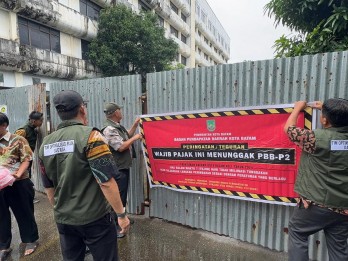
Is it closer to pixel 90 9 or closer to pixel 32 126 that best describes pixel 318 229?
pixel 32 126

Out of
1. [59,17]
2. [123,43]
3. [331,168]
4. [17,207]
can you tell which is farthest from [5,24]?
[331,168]

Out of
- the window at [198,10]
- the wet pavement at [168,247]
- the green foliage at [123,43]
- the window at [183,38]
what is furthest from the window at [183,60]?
the wet pavement at [168,247]

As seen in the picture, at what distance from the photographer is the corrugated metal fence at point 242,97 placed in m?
2.74

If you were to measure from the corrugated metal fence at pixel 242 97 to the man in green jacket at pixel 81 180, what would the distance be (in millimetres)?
1736

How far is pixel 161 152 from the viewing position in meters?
3.70

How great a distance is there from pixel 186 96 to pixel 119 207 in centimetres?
196

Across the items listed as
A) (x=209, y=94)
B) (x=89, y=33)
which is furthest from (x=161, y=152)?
(x=89, y=33)

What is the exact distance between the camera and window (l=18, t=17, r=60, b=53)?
14363 mm

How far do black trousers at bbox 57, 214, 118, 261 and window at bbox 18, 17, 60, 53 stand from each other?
15270 millimetres

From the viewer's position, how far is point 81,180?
2.01m

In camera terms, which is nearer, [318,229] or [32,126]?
[318,229]

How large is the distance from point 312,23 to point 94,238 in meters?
5.69

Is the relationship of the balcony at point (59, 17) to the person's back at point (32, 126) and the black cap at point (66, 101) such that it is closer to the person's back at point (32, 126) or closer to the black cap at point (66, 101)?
the person's back at point (32, 126)

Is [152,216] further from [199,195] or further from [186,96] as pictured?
[186,96]
